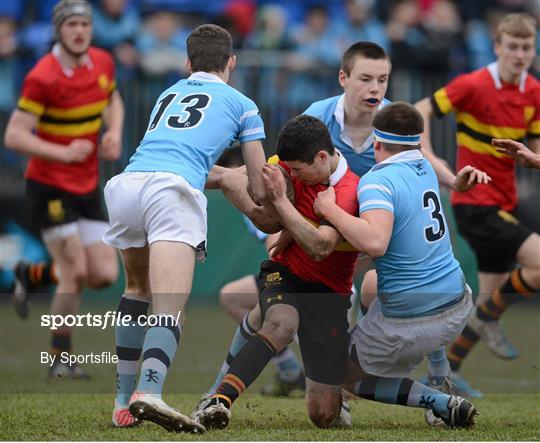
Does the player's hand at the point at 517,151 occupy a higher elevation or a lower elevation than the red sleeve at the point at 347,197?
higher

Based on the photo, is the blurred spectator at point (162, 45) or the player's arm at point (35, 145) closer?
the player's arm at point (35, 145)

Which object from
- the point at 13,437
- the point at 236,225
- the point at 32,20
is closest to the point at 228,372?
the point at 13,437

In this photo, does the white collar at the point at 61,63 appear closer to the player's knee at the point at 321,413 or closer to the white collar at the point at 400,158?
the white collar at the point at 400,158

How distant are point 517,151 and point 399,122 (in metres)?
0.78

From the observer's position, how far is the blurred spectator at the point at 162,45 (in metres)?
14.5

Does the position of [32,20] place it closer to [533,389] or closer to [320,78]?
[320,78]

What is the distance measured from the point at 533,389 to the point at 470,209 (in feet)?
5.28

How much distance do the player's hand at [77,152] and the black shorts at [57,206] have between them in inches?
26.4

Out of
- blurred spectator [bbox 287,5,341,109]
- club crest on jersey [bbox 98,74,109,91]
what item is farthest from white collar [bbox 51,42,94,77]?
blurred spectator [bbox 287,5,341,109]

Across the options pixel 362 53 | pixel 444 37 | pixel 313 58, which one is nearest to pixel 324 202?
pixel 362 53

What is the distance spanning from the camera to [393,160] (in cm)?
662

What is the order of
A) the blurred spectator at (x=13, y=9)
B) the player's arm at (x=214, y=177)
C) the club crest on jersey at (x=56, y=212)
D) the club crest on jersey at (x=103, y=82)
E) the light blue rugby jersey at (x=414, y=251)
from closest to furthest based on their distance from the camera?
the light blue rugby jersey at (x=414, y=251)
the player's arm at (x=214, y=177)
the club crest on jersey at (x=56, y=212)
the club crest on jersey at (x=103, y=82)
the blurred spectator at (x=13, y=9)

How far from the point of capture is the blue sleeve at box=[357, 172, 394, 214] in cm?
637

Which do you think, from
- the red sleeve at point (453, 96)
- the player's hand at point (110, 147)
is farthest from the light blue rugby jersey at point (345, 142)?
the player's hand at point (110, 147)
